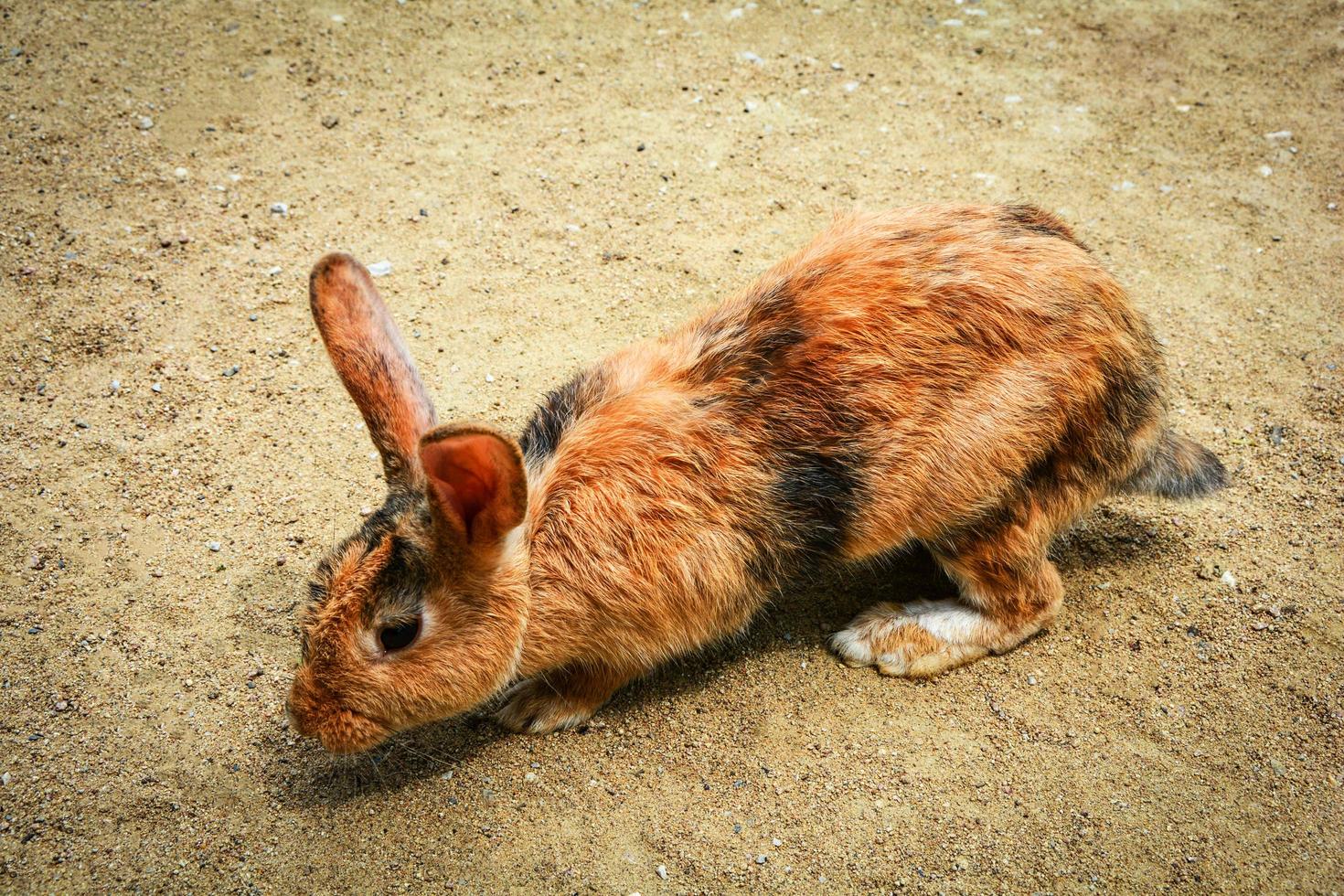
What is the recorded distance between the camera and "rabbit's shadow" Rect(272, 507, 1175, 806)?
12.1ft

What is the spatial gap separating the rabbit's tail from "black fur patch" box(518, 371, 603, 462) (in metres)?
2.30

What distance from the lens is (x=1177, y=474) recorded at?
13.7 feet

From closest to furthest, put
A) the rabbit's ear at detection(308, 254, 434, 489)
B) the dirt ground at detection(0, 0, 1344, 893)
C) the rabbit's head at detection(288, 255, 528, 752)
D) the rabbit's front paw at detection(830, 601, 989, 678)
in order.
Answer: the rabbit's head at detection(288, 255, 528, 752) → the rabbit's ear at detection(308, 254, 434, 489) → the dirt ground at detection(0, 0, 1344, 893) → the rabbit's front paw at detection(830, 601, 989, 678)

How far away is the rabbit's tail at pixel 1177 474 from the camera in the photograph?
412cm

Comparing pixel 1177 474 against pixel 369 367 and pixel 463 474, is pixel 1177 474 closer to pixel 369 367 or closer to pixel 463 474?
pixel 463 474

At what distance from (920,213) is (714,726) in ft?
7.55

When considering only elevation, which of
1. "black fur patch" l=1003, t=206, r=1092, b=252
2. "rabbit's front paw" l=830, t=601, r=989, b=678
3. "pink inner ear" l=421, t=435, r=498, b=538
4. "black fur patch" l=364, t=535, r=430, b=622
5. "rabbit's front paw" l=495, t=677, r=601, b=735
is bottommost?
"rabbit's front paw" l=495, t=677, r=601, b=735

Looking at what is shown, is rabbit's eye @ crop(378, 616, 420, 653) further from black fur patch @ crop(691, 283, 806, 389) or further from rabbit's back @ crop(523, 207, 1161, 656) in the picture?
black fur patch @ crop(691, 283, 806, 389)

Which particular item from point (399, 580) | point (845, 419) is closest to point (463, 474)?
point (399, 580)

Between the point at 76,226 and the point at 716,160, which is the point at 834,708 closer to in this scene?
the point at 716,160

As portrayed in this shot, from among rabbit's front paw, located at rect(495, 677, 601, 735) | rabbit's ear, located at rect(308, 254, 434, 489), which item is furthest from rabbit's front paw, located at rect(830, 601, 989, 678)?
rabbit's ear, located at rect(308, 254, 434, 489)

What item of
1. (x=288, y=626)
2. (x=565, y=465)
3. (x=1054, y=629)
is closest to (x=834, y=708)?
(x=1054, y=629)

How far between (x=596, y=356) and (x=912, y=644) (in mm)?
2323

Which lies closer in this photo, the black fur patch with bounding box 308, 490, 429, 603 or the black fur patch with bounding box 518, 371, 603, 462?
the black fur patch with bounding box 308, 490, 429, 603
